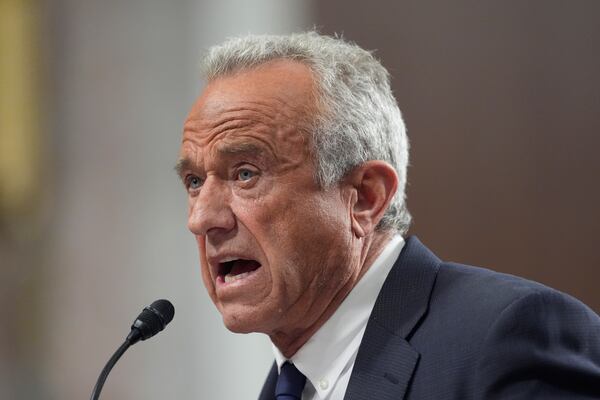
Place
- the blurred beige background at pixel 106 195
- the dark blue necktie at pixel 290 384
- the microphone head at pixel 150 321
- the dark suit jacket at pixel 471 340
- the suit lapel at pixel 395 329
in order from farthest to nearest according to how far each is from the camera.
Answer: the blurred beige background at pixel 106 195
the dark blue necktie at pixel 290 384
the microphone head at pixel 150 321
the suit lapel at pixel 395 329
the dark suit jacket at pixel 471 340

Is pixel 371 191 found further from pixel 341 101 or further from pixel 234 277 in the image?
pixel 234 277

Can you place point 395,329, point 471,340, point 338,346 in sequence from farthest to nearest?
Result: point 338,346
point 395,329
point 471,340

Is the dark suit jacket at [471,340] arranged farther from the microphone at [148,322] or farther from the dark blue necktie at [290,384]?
the microphone at [148,322]

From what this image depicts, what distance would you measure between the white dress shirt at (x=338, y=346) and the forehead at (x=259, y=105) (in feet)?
1.33

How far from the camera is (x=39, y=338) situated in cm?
423

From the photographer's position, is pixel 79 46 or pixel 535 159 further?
pixel 79 46

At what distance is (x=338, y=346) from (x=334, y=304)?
0.32 feet

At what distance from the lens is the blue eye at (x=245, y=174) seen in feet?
6.78

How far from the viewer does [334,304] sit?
2133 millimetres

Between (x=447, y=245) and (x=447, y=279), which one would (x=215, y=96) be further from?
(x=447, y=245)

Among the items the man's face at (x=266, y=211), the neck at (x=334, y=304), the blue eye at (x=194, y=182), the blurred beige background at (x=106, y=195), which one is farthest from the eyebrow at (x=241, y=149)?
the blurred beige background at (x=106, y=195)

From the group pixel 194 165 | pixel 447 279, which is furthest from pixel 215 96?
pixel 447 279

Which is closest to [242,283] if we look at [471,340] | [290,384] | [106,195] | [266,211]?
[266,211]

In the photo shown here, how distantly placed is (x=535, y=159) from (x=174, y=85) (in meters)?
1.75
